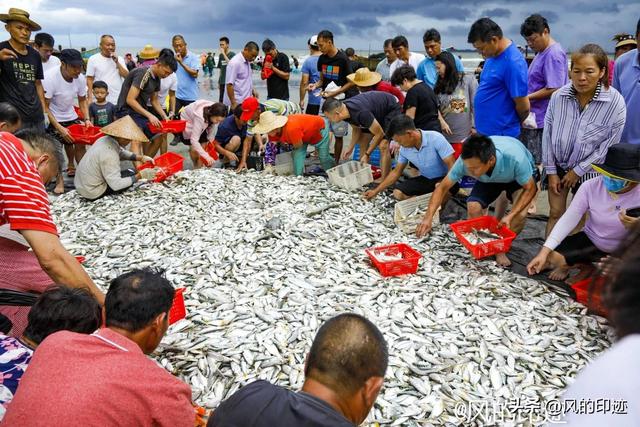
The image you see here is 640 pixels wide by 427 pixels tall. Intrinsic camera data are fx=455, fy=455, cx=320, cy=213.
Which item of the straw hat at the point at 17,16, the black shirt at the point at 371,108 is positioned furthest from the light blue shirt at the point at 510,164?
the straw hat at the point at 17,16

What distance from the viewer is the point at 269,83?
8719mm

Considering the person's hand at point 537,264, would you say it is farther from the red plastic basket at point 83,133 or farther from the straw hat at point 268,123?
the red plastic basket at point 83,133

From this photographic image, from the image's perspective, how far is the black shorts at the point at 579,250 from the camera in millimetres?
3731

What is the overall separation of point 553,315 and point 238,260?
2552mm

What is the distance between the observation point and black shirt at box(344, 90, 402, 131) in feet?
19.1

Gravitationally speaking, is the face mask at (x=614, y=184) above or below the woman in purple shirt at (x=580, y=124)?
below

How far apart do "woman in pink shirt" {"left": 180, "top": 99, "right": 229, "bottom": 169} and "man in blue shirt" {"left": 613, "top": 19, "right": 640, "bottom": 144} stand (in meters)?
4.97

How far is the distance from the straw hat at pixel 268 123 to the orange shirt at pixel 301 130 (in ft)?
0.33

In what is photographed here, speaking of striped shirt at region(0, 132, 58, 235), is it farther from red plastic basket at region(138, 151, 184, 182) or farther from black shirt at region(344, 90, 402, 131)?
black shirt at region(344, 90, 402, 131)

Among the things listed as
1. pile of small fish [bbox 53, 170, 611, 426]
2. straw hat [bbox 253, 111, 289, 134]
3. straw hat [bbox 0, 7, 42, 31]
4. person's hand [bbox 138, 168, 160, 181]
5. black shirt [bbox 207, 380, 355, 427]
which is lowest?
pile of small fish [bbox 53, 170, 611, 426]

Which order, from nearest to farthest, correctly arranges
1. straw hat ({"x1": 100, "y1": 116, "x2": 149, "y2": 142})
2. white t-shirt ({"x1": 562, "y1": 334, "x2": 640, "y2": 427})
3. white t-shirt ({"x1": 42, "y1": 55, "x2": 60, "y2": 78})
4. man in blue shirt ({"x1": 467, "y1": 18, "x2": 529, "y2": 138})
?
white t-shirt ({"x1": 562, "y1": 334, "x2": 640, "y2": 427})
man in blue shirt ({"x1": 467, "y1": 18, "x2": 529, "y2": 138})
straw hat ({"x1": 100, "y1": 116, "x2": 149, "y2": 142})
white t-shirt ({"x1": 42, "y1": 55, "x2": 60, "y2": 78})

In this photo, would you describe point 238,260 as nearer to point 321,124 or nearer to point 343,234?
point 343,234

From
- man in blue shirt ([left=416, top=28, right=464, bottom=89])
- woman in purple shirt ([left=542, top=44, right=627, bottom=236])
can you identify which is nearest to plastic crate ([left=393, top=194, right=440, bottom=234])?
woman in purple shirt ([left=542, top=44, right=627, bottom=236])

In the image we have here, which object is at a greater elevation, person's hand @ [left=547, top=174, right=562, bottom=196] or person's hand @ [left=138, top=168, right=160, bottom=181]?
person's hand @ [left=547, top=174, right=562, bottom=196]
